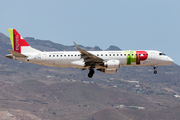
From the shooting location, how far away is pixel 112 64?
62688mm

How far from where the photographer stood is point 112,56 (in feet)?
211

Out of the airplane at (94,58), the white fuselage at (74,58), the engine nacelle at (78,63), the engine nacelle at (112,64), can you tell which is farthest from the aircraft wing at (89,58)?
the engine nacelle at (112,64)

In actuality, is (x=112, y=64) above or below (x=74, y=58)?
below

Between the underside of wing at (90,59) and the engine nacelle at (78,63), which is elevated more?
the underside of wing at (90,59)

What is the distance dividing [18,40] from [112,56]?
70.0 feet

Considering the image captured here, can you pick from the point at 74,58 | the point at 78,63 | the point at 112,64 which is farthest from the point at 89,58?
the point at 112,64

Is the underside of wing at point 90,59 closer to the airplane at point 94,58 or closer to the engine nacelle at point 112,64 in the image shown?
the airplane at point 94,58

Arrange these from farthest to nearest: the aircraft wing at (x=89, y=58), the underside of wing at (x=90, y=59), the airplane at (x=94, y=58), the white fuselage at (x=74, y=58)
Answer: the white fuselage at (x=74, y=58) < the airplane at (x=94, y=58) < the underside of wing at (x=90, y=59) < the aircraft wing at (x=89, y=58)

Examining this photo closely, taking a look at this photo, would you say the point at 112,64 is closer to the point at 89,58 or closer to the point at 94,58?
the point at 94,58

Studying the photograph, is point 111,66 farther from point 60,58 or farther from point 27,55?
point 27,55

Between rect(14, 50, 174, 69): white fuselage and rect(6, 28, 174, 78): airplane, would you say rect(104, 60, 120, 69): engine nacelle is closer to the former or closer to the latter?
rect(6, 28, 174, 78): airplane

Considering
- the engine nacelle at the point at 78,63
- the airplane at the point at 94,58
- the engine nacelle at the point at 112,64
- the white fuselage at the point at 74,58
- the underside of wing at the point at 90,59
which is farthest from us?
the white fuselage at the point at 74,58

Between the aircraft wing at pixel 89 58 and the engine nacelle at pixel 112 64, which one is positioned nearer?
the aircraft wing at pixel 89 58

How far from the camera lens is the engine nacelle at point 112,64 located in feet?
206
